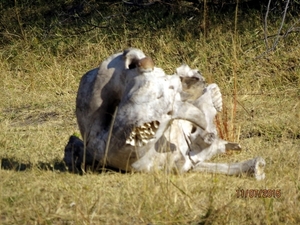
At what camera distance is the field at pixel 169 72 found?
4.78 meters

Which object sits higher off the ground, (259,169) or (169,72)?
(169,72)

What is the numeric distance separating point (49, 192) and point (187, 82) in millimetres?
1226

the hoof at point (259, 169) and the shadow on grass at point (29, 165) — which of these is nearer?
the hoof at point (259, 169)

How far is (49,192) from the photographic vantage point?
5.04m

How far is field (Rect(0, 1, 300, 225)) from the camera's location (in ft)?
15.7

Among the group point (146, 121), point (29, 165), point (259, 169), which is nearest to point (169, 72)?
point (29, 165)

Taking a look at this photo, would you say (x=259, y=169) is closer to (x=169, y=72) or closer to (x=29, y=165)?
(x=29, y=165)
